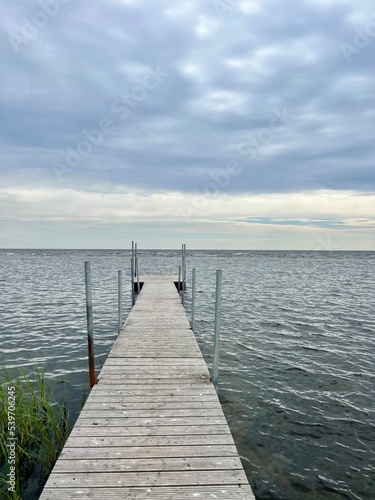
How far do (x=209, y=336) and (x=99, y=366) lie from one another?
461cm

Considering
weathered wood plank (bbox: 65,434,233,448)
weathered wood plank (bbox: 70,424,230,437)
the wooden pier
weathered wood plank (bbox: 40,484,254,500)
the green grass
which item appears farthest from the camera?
the green grass

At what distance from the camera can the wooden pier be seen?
3535 mm

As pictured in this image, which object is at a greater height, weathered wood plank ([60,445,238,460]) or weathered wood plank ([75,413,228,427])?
weathered wood plank ([60,445,238,460])

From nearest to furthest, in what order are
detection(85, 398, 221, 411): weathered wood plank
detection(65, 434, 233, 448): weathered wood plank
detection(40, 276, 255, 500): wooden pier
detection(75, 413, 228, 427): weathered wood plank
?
detection(40, 276, 255, 500): wooden pier
detection(65, 434, 233, 448): weathered wood plank
detection(75, 413, 228, 427): weathered wood plank
detection(85, 398, 221, 411): weathered wood plank

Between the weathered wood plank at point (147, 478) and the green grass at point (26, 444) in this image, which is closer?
the weathered wood plank at point (147, 478)

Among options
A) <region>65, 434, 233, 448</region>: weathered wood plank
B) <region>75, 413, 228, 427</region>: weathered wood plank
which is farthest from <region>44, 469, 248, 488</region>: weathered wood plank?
<region>75, 413, 228, 427</region>: weathered wood plank

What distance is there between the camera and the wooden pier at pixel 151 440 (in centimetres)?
354

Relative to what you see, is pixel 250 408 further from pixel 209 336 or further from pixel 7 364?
pixel 7 364

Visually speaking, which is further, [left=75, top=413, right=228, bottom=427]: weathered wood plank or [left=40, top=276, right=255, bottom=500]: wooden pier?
[left=75, top=413, right=228, bottom=427]: weathered wood plank

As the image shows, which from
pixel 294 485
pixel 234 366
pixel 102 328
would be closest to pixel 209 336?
pixel 234 366

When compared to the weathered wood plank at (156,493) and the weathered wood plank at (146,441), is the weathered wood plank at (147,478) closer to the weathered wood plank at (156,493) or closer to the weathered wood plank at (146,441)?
the weathered wood plank at (156,493)

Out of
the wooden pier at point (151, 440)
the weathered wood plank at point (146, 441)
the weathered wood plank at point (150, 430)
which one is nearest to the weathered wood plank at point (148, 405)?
the wooden pier at point (151, 440)

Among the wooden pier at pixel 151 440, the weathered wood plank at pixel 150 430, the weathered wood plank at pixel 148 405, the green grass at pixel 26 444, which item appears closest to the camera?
the wooden pier at pixel 151 440

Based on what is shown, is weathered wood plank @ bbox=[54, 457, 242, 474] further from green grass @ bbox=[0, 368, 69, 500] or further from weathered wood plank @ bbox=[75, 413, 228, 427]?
green grass @ bbox=[0, 368, 69, 500]
